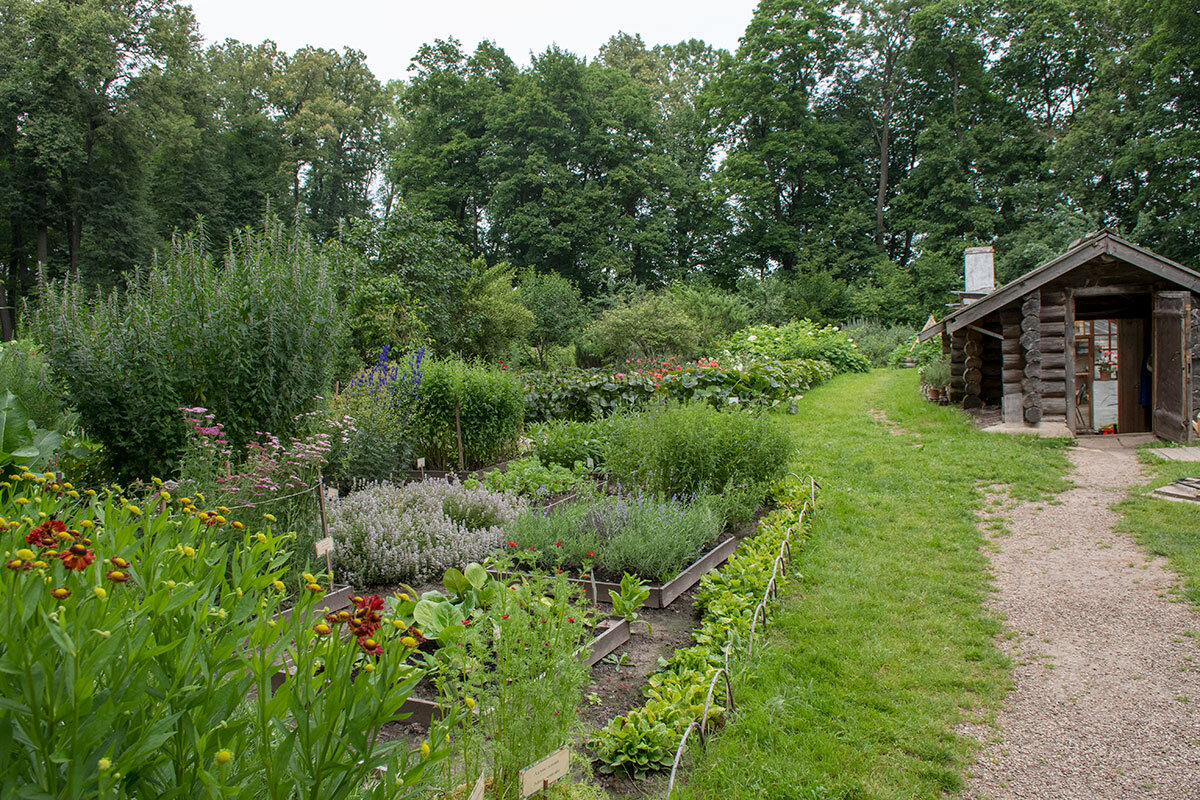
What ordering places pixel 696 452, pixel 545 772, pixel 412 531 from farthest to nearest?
pixel 696 452 < pixel 412 531 < pixel 545 772

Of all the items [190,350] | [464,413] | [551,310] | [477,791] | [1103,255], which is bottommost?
[477,791]

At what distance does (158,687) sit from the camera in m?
1.34

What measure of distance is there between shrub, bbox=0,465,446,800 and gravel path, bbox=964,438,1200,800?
2907mm

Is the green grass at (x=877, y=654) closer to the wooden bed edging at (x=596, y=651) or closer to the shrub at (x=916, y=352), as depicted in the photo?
the wooden bed edging at (x=596, y=651)

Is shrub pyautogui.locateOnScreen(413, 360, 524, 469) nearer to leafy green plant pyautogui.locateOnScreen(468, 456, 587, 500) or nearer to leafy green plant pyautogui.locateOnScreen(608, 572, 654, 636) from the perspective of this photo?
leafy green plant pyautogui.locateOnScreen(468, 456, 587, 500)

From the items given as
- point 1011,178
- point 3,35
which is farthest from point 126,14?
point 1011,178

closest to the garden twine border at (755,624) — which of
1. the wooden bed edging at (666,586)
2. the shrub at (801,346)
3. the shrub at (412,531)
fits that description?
the wooden bed edging at (666,586)

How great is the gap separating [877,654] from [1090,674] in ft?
3.88

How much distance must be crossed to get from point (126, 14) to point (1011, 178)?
33455 mm

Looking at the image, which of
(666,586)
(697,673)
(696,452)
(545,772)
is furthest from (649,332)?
(545,772)

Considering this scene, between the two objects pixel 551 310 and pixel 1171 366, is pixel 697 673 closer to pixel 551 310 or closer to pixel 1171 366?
pixel 1171 366

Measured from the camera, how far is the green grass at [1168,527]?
5645 mm

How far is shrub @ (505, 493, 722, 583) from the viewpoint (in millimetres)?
5031

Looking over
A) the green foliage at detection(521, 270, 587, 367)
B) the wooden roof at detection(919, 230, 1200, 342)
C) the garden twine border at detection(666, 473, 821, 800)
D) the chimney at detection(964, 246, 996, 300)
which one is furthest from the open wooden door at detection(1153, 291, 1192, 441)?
the green foliage at detection(521, 270, 587, 367)
